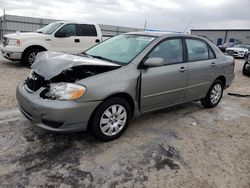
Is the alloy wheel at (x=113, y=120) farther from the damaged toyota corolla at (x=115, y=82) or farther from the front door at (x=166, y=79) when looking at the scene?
the front door at (x=166, y=79)

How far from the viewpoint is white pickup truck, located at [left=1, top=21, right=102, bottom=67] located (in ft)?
26.5

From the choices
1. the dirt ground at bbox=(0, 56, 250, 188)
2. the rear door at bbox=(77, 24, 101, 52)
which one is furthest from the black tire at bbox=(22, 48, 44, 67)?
the dirt ground at bbox=(0, 56, 250, 188)

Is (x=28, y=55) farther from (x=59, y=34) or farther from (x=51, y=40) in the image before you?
(x=59, y=34)

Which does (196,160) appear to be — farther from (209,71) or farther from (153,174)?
(209,71)

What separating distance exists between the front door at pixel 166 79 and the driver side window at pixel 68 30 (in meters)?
5.68

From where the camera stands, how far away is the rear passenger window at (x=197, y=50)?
14.6ft

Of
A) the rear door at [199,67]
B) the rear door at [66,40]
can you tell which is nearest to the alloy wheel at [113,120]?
the rear door at [199,67]

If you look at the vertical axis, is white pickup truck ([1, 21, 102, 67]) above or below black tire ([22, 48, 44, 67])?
above

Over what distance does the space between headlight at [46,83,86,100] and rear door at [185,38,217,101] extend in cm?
220

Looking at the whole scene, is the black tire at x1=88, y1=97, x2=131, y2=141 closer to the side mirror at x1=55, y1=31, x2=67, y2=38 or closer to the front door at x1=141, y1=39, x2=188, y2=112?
the front door at x1=141, y1=39, x2=188, y2=112

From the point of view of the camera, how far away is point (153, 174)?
2.77 meters

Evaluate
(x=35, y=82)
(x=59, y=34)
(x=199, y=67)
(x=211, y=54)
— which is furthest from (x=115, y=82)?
(x=59, y=34)

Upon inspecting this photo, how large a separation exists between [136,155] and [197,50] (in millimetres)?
2526

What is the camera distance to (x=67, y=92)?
9.79 ft
